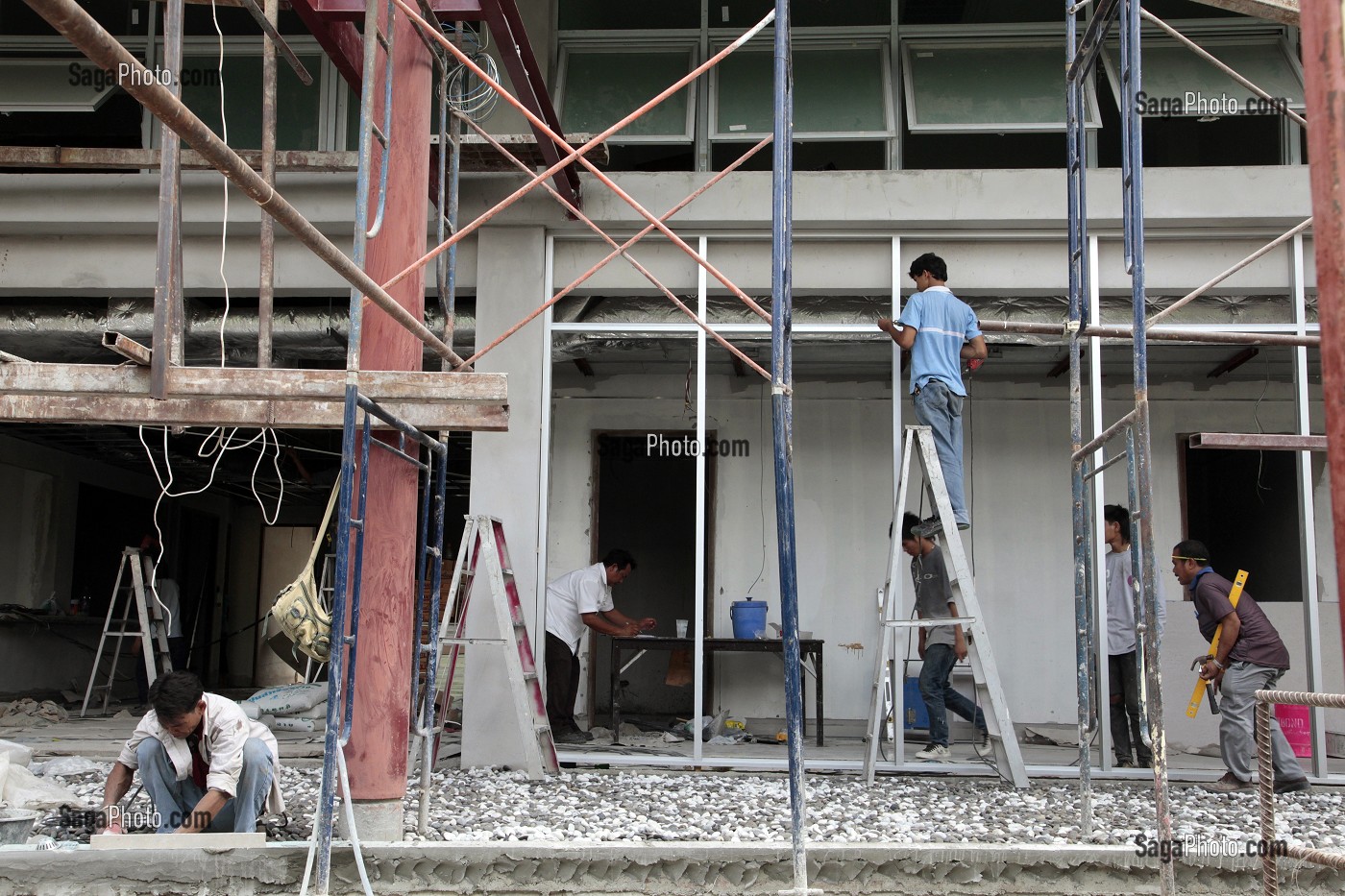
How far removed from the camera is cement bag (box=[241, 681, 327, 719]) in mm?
8742

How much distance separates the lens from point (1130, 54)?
4102 millimetres

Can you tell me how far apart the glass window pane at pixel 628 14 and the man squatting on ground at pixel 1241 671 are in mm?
5236

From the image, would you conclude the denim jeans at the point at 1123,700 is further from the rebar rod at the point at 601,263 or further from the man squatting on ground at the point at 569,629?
the rebar rod at the point at 601,263

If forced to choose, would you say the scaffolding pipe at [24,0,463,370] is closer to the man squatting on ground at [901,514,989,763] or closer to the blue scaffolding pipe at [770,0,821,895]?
the blue scaffolding pipe at [770,0,821,895]

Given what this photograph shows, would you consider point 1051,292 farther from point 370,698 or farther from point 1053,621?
point 370,698

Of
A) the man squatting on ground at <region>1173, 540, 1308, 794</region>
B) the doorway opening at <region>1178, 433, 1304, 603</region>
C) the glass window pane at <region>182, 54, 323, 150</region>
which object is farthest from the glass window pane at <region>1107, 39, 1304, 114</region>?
the glass window pane at <region>182, 54, 323, 150</region>

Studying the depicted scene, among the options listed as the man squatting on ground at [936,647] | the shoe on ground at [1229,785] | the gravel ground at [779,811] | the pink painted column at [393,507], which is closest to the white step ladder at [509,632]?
the gravel ground at [779,811]

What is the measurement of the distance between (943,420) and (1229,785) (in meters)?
2.62

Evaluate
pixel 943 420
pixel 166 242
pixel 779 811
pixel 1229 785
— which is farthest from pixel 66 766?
pixel 1229 785

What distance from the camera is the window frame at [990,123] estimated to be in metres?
7.48

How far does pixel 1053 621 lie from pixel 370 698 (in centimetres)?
645

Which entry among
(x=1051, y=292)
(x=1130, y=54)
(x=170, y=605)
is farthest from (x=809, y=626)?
(x=170, y=605)

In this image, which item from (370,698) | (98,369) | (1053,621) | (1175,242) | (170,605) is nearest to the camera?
(98,369)

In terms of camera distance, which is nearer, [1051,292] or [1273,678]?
[1273,678]
